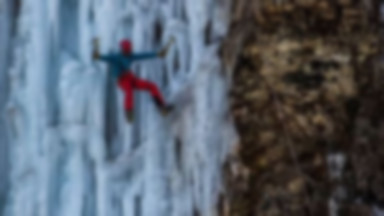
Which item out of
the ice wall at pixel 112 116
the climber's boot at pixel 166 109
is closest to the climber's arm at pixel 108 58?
the ice wall at pixel 112 116

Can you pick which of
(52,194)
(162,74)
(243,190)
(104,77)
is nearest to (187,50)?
(162,74)

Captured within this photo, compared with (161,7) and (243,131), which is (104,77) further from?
(243,131)

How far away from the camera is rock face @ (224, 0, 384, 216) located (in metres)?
3.18

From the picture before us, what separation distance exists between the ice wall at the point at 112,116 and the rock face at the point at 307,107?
0.13 m

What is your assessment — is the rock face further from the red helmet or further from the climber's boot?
the red helmet

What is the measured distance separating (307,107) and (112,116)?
91 centimetres

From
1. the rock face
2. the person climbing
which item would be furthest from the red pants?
the rock face

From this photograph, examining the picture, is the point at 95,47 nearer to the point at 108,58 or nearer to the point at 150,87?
the point at 108,58

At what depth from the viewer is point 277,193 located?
319cm

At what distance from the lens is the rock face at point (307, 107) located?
125 inches

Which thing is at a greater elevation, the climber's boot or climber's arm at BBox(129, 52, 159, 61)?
climber's arm at BBox(129, 52, 159, 61)

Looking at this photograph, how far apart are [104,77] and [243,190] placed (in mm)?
836

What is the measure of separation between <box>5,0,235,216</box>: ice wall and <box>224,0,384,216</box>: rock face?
0.13 metres

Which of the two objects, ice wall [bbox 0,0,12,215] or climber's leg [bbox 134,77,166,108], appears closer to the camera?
climber's leg [bbox 134,77,166,108]
